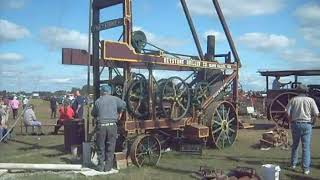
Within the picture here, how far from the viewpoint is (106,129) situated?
29.5 feet

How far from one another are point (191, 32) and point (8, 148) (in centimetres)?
585

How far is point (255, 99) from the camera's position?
27.7 metres

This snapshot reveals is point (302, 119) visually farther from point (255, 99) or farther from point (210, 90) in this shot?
point (255, 99)

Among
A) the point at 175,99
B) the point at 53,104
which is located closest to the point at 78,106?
the point at 175,99

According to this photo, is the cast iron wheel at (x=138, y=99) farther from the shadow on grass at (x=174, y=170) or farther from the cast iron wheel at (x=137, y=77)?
the shadow on grass at (x=174, y=170)

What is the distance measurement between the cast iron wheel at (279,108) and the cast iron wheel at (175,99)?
7922 mm

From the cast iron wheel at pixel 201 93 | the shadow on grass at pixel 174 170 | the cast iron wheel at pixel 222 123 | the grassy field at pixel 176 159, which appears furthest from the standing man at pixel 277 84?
the shadow on grass at pixel 174 170

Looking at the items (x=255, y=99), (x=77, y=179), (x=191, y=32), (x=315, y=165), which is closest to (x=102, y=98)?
(x=77, y=179)

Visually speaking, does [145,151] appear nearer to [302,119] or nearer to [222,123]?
[302,119]

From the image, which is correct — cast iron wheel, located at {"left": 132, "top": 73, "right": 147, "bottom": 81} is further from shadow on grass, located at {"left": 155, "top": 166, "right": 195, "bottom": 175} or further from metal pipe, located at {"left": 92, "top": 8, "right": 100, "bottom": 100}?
shadow on grass, located at {"left": 155, "top": 166, "right": 195, "bottom": 175}

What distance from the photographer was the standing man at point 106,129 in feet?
29.3

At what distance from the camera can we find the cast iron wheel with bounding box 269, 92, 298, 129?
717 inches

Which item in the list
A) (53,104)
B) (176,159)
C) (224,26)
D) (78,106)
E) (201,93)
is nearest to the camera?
(176,159)

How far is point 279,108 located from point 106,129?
10.9m
